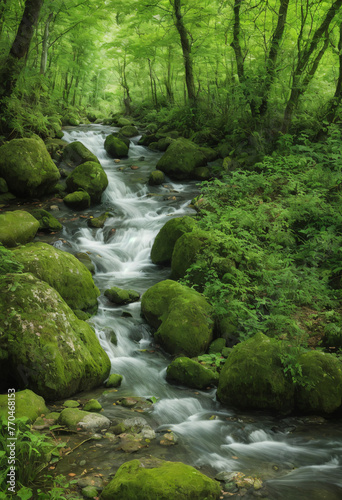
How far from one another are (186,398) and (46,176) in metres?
7.70

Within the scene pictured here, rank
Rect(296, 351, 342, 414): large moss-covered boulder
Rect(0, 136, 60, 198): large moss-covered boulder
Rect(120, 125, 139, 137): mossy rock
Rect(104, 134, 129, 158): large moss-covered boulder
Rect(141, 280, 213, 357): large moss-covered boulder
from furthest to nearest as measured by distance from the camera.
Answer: Rect(120, 125, 139, 137): mossy rock, Rect(104, 134, 129, 158): large moss-covered boulder, Rect(0, 136, 60, 198): large moss-covered boulder, Rect(141, 280, 213, 357): large moss-covered boulder, Rect(296, 351, 342, 414): large moss-covered boulder

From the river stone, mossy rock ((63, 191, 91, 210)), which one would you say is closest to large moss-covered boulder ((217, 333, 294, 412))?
the river stone

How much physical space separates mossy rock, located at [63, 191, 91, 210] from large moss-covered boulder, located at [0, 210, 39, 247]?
2.55 m

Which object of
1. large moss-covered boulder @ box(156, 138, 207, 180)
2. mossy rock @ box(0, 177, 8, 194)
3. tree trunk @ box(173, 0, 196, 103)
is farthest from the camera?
tree trunk @ box(173, 0, 196, 103)

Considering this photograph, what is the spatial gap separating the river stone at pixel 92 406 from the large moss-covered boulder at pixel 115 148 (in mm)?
12534

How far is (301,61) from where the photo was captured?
10844 millimetres

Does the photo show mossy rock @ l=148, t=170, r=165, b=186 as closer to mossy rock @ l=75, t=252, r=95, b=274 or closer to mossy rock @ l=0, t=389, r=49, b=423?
mossy rock @ l=75, t=252, r=95, b=274

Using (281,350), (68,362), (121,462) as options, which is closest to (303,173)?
(281,350)

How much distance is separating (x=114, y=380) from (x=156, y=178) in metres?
A: 8.81

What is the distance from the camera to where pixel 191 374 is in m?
5.02

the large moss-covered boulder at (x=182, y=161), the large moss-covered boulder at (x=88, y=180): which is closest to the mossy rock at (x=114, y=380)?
the large moss-covered boulder at (x=88, y=180)

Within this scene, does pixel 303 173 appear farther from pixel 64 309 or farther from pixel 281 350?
pixel 64 309

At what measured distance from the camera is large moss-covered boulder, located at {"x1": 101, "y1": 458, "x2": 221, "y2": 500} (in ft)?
8.75

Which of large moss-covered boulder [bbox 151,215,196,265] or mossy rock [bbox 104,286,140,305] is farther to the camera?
large moss-covered boulder [bbox 151,215,196,265]
